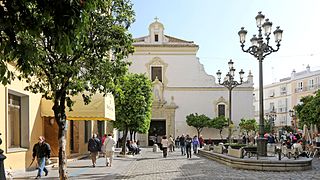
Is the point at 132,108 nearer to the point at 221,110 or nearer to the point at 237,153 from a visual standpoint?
the point at 237,153

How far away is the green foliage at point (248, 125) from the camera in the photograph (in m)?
58.7

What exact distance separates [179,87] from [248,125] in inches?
382

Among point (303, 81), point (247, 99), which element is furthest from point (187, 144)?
point (303, 81)

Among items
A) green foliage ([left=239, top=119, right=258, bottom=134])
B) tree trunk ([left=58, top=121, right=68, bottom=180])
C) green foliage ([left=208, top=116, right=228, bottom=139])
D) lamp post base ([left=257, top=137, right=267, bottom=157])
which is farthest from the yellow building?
green foliage ([left=239, top=119, right=258, bottom=134])

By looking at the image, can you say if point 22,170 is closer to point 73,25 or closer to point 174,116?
point 73,25

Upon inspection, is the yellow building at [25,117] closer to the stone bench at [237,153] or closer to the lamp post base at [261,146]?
the stone bench at [237,153]

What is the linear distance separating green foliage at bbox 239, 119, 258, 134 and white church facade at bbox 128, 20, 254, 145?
216cm

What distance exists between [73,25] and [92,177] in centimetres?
1377

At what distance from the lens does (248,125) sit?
58.6 m

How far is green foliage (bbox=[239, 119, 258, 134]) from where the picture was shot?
5869 centimetres

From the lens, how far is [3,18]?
5180 millimetres

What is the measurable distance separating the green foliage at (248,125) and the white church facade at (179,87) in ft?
7.07

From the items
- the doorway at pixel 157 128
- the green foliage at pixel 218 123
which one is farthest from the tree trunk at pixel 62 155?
the doorway at pixel 157 128

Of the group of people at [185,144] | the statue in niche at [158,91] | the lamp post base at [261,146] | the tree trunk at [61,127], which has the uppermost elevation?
the statue in niche at [158,91]
